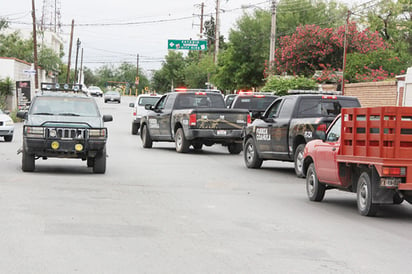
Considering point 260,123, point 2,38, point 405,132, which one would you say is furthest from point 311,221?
point 2,38

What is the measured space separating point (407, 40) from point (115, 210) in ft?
212

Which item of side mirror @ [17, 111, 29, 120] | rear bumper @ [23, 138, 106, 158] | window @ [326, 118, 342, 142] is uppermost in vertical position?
window @ [326, 118, 342, 142]

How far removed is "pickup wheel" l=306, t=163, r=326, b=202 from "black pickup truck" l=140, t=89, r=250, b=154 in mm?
10390

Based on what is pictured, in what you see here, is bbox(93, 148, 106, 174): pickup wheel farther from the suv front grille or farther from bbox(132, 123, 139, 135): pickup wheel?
bbox(132, 123, 139, 135): pickup wheel

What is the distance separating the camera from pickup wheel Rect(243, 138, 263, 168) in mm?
21188

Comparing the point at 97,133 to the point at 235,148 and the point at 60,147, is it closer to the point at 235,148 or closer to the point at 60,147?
the point at 60,147

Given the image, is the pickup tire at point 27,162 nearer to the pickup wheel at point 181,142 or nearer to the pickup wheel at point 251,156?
the pickup wheel at point 251,156

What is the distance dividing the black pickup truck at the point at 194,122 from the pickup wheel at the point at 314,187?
10.4 m

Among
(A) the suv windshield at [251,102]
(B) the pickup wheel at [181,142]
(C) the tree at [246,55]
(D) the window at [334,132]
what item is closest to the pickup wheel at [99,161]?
(D) the window at [334,132]

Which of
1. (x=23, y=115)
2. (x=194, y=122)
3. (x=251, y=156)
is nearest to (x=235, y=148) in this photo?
(x=194, y=122)

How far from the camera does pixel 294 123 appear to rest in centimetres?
1914

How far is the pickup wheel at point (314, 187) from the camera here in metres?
14.3

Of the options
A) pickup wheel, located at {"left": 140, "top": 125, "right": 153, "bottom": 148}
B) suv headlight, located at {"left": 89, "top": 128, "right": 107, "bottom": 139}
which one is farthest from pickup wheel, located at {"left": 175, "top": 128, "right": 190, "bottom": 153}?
suv headlight, located at {"left": 89, "top": 128, "right": 107, "bottom": 139}

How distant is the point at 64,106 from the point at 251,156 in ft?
17.4
